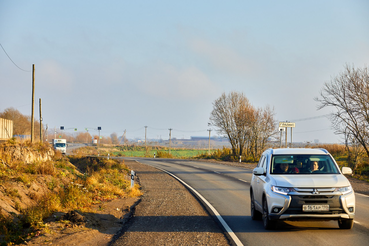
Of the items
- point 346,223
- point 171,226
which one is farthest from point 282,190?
point 171,226

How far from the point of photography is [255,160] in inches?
1886

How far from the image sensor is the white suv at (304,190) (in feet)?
25.0

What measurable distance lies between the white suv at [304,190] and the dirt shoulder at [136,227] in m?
1.39

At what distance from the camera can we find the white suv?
761 centimetres

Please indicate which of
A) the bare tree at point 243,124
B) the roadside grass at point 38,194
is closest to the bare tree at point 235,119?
the bare tree at point 243,124

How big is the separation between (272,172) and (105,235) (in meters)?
4.29

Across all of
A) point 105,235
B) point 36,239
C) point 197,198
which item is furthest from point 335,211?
point 197,198

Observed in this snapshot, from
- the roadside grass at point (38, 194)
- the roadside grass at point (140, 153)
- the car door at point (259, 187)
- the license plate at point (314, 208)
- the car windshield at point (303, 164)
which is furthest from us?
the roadside grass at point (140, 153)

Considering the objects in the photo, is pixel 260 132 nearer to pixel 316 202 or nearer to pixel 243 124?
pixel 243 124

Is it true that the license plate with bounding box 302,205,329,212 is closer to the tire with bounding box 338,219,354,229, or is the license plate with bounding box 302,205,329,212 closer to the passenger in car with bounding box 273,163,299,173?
the tire with bounding box 338,219,354,229

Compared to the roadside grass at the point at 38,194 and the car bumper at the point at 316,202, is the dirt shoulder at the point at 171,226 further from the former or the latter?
the roadside grass at the point at 38,194

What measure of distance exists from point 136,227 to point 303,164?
14.8ft

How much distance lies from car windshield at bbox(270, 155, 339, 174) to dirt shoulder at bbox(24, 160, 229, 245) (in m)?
2.16

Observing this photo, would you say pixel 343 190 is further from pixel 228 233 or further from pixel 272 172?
pixel 228 233
